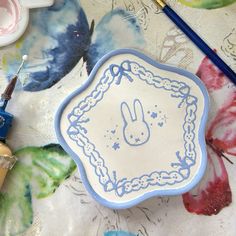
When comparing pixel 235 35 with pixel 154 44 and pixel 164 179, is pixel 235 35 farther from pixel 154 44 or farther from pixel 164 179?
pixel 164 179

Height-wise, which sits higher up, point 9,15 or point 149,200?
point 9,15

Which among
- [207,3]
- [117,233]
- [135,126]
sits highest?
[207,3]

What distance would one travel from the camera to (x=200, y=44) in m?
0.58

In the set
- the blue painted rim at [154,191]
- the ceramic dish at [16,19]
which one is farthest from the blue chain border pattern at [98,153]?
the ceramic dish at [16,19]

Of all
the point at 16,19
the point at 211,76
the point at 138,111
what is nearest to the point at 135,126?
the point at 138,111

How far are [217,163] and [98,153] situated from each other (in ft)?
0.52

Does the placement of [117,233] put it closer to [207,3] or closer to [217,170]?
[217,170]

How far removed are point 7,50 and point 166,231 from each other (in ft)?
1.10

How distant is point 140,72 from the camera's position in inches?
23.0

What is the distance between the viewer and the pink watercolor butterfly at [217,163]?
0.57m

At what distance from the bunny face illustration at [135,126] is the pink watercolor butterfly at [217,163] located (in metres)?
0.09

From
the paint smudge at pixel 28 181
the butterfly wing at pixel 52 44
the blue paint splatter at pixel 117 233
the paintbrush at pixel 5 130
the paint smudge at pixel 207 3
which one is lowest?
the blue paint splatter at pixel 117 233

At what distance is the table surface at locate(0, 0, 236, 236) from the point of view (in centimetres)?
57

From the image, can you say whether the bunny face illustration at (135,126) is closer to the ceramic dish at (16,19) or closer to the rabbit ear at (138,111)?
the rabbit ear at (138,111)
